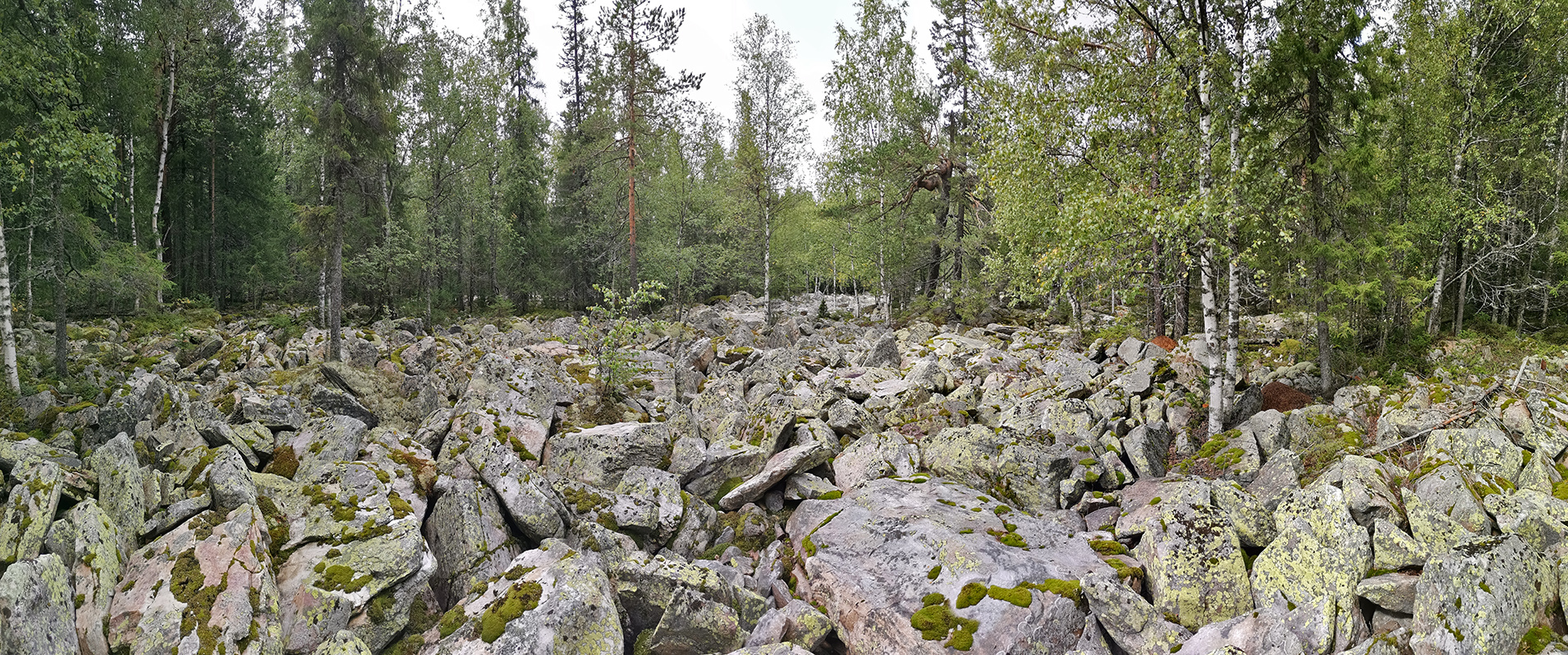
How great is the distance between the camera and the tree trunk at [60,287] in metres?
14.7

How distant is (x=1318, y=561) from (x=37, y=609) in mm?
10533

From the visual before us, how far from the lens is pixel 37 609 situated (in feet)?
15.8

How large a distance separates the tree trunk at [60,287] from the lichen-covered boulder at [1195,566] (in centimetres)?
2181

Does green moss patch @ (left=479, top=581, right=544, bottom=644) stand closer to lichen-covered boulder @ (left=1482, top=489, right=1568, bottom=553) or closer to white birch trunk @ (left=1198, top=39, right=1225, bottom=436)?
lichen-covered boulder @ (left=1482, top=489, right=1568, bottom=553)

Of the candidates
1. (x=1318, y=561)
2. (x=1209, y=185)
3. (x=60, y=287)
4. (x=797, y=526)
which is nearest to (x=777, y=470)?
(x=797, y=526)

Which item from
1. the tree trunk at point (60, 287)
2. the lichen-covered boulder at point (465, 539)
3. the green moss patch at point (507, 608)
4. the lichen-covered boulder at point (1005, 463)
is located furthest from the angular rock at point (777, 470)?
the tree trunk at point (60, 287)

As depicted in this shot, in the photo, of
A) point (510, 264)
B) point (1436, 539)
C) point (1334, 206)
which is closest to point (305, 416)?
point (1436, 539)

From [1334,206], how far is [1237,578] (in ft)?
32.8

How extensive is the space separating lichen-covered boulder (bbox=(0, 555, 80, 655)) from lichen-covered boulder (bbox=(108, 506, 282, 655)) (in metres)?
0.36

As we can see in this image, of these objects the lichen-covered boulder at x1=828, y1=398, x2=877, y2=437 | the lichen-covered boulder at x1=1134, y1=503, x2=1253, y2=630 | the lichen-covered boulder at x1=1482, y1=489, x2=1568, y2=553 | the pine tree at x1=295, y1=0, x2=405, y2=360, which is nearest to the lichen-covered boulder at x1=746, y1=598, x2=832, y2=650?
the lichen-covered boulder at x1=1134, y1=503, x2=1253, y2=630

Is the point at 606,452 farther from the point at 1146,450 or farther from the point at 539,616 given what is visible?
the point at 1146,450

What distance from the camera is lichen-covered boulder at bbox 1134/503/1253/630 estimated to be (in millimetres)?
5980

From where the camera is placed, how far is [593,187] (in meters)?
32.5

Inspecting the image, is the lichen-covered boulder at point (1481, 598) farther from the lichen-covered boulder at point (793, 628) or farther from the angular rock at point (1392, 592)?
the lichen-covered boulder at point (793, 628)
